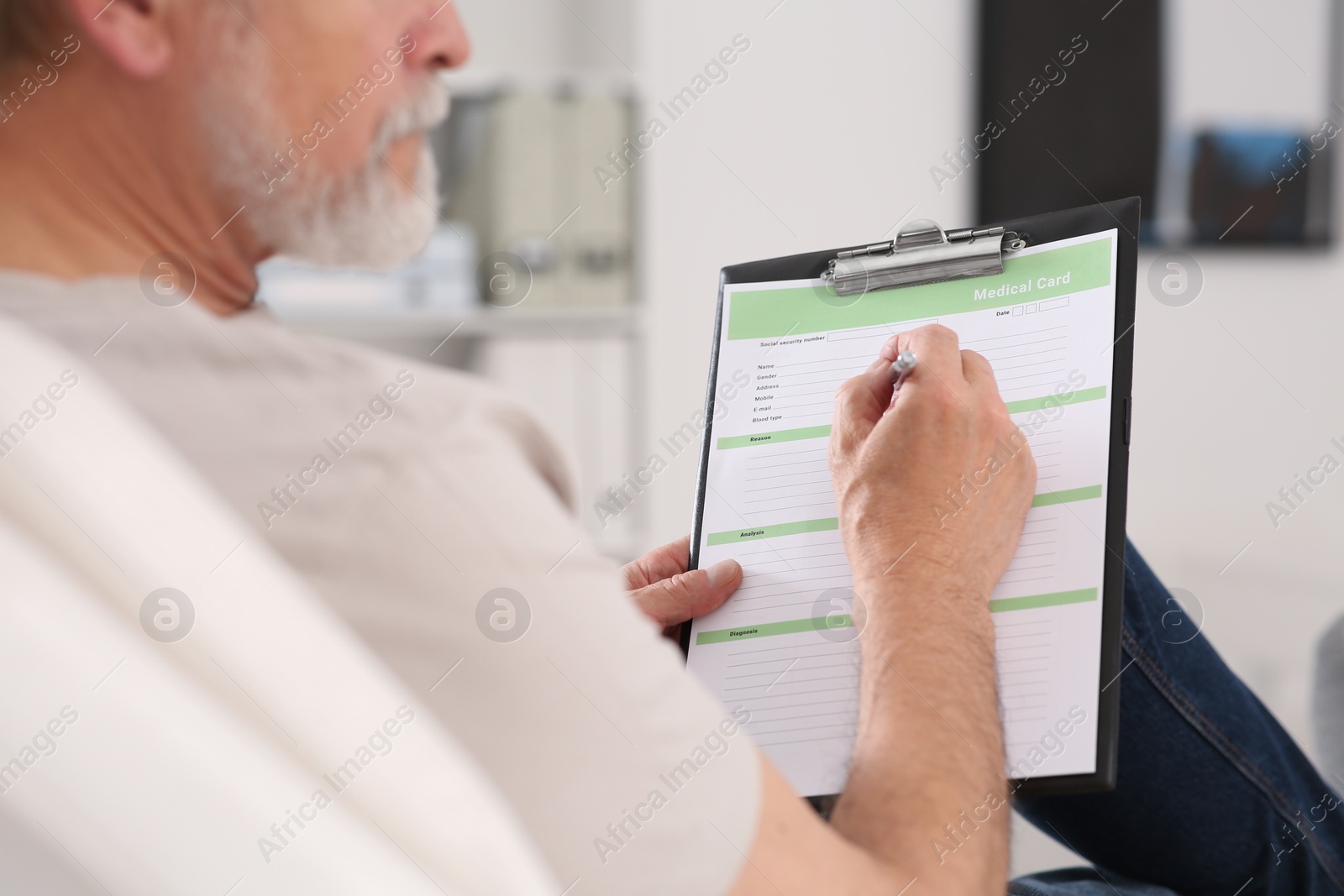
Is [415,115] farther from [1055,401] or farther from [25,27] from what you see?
[1055,401]

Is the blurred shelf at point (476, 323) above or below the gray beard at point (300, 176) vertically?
above

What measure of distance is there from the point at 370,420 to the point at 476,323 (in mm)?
1939

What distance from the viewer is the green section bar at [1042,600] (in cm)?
72

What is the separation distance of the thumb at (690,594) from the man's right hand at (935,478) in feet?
0.34

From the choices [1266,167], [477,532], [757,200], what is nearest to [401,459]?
[477,532]

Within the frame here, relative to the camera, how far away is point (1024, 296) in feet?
2.67

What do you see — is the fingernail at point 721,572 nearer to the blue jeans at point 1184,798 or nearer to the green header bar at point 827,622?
the green header bar at point 827,622

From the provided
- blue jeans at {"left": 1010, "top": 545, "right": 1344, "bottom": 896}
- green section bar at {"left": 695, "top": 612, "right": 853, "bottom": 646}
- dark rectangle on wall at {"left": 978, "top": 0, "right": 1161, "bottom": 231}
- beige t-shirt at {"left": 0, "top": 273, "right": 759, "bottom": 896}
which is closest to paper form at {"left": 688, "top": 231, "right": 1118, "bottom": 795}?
green section bar at {"left": 695, "top": 612, "right": 853, "bottom": 646}

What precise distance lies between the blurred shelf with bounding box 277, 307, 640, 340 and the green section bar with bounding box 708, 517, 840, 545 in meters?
1.56

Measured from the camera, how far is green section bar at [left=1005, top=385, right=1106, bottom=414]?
75cm

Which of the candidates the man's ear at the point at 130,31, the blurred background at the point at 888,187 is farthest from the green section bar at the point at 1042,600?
the blurred background at the point at 888,187

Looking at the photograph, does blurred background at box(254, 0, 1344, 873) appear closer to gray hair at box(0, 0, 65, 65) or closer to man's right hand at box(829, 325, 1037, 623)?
man's right hand at box(829, 325, 1037, 623)

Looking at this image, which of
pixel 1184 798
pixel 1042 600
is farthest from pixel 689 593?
pixel 1184 798

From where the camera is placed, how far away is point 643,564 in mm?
911
